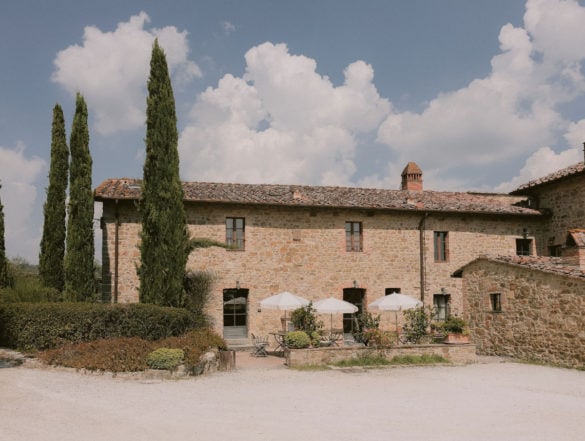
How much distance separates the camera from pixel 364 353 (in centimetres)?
1369

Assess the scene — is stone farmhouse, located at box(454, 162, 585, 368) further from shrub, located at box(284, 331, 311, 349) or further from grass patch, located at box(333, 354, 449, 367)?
shrub, located at box(284, 331, 311, 349)

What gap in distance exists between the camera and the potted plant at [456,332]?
1443 centimetres

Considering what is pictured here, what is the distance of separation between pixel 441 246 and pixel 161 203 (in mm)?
11141

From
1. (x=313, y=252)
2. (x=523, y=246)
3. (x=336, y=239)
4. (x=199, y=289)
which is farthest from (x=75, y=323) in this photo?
(x=523, y=246)

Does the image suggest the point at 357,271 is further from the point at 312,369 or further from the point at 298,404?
the point at 298,404

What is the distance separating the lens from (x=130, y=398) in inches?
349

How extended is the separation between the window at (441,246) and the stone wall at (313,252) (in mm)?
197

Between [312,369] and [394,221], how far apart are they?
839cm

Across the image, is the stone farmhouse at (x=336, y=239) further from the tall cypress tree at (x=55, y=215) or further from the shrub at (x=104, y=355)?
the shrub at (x=104, y=355)

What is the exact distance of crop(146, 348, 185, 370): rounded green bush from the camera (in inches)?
434

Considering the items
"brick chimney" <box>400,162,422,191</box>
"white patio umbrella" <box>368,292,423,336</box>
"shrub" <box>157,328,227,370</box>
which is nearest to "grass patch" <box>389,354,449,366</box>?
"white patio umbrella" <box>368,292,423,336</box>

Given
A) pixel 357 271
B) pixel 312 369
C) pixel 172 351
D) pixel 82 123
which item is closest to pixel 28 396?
pixel 172 351

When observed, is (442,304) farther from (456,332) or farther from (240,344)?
(240,344)

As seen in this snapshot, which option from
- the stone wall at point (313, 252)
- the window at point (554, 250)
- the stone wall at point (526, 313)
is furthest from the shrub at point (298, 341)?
the window at point (554, 250)
